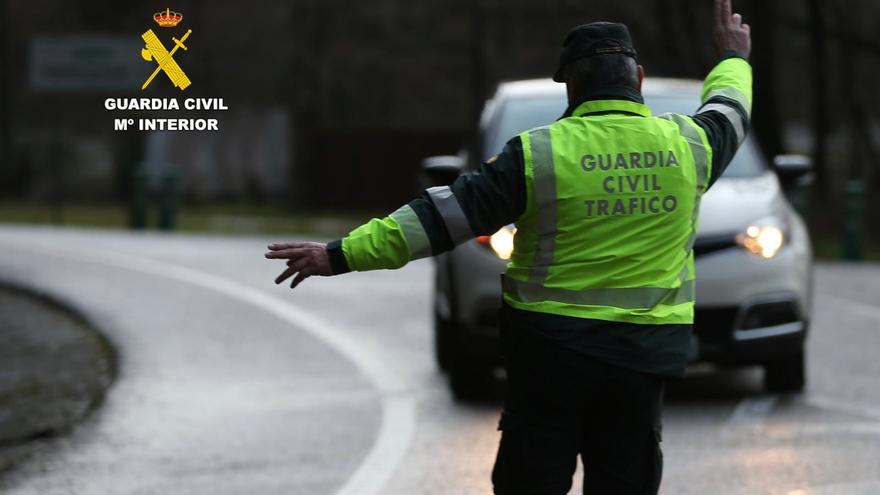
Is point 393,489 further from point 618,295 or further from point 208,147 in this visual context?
point 208,147

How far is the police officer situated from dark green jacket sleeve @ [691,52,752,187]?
189mm

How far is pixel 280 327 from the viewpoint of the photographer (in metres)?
13.3

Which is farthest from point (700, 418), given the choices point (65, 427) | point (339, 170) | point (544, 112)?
point (339, 170)

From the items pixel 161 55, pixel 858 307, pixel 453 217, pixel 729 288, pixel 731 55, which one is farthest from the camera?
pixel 161 55

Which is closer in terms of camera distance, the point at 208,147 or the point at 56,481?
the point at 56,481

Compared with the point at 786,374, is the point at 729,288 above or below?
above

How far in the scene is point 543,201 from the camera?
4.66 m

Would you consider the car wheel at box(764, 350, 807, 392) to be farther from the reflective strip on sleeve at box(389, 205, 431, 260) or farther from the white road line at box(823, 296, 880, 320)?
the reflective strip on sleeve at box(389, 205, 431, 260)

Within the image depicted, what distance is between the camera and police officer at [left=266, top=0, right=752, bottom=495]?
4633 mm

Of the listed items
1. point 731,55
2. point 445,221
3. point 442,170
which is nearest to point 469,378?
point 442,170

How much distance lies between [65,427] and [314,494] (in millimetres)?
2198

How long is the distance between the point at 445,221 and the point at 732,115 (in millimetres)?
970

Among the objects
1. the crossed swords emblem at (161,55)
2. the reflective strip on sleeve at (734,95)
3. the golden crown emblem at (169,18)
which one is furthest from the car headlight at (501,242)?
the crossed swords emblem at (161,55)

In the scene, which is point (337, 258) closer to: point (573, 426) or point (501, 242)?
point (573, 426)
